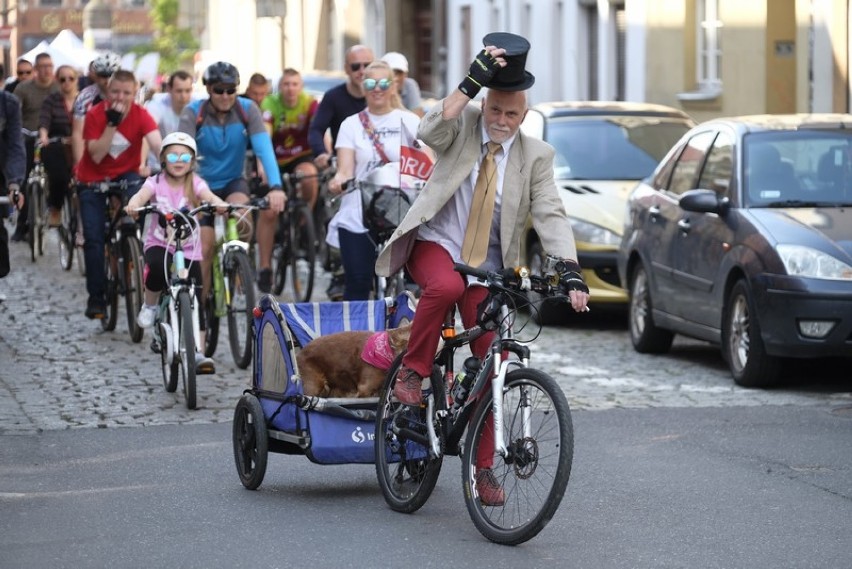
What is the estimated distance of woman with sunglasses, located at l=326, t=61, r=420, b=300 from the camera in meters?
12.2

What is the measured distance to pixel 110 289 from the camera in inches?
571

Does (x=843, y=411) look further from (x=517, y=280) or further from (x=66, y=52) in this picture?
(x=66, y=52)

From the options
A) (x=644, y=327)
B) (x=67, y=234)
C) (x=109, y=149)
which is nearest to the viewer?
(x=644, y=327)

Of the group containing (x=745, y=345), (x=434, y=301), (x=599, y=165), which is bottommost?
(x=745, y=345)

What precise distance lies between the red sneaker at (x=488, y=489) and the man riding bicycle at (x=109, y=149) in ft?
21.9

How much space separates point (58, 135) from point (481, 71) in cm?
1335

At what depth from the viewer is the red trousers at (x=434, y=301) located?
7492mm

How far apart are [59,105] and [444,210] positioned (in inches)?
499

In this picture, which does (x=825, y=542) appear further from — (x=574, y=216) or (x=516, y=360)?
(x=574, y=216)

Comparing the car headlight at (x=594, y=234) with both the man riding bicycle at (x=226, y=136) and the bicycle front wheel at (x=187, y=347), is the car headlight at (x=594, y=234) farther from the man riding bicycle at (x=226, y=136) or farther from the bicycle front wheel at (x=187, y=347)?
the bicycle front wheel at (x=187, y=347)

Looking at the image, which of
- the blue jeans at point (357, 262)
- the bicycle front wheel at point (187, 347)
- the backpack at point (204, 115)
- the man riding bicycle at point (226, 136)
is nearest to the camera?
the bicycle front wheel at point (187, 347)

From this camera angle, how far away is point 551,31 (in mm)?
31781

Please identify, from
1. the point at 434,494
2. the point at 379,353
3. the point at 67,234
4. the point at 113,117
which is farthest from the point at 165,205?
the point at 67,234

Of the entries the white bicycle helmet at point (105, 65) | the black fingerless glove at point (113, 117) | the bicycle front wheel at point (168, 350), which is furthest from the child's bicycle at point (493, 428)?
the white bicycle helmet at point (105, 65)
